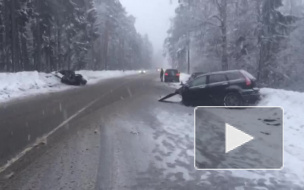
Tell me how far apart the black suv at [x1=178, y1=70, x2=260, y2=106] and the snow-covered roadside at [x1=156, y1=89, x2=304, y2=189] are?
0.76 m

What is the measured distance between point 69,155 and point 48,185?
1615mm

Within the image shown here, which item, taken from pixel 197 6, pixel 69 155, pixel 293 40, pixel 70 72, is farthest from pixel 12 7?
pixel 293 40

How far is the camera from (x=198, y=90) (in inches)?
583

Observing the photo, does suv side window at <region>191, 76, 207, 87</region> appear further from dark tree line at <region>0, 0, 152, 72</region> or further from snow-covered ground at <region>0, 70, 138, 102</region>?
dark tree line at <region>0, 0, 152, 72</region>

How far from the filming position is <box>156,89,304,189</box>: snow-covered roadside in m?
5.22

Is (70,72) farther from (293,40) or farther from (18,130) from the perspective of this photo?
(293,40)

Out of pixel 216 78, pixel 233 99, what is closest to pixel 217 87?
pixel 216 78

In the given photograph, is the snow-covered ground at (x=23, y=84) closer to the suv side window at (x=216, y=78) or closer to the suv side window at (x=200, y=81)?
the suv side window at (x=200, y=81)

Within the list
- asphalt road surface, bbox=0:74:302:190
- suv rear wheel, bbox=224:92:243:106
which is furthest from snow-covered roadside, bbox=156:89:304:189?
suv rear wheel, bbox=224:92:243:106

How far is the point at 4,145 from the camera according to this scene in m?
6.97

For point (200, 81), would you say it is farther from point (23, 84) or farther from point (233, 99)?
point (23, 84)

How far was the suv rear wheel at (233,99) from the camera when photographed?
1351 cm
